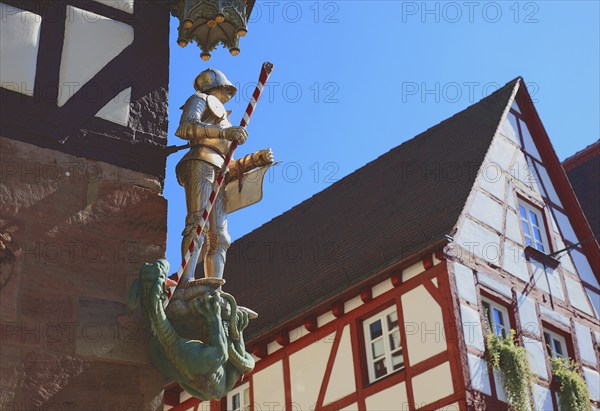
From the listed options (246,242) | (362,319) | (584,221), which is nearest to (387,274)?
(362,319)

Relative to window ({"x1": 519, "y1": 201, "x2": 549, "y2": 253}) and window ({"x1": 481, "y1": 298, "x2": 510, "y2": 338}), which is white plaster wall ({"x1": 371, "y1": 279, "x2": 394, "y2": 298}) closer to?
window ({"x1": 481, "y1": 298, "x2": 510, "y2": 338})

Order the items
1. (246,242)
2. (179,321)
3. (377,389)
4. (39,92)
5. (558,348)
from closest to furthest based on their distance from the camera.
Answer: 1. (179,321)
2. (39,92)
3. (377,389)
4. (558,348)
5. (246,242)

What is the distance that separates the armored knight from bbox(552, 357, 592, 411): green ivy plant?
8.79m

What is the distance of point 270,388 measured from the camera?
15133mm

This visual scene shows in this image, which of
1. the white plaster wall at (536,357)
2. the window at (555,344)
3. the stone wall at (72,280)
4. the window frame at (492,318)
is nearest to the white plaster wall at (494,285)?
the window frame at (492,318)

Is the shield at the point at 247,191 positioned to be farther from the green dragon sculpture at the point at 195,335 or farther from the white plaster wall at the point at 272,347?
the white plaster wall at the point at 272,347

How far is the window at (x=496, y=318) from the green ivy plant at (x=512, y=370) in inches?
13.7

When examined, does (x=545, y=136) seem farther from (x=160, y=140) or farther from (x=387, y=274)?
(x=160, y=140)

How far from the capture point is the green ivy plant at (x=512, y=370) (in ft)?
42.7

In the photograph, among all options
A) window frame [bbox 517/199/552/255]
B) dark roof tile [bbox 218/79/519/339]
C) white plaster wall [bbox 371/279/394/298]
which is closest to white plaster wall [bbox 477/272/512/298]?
dark roof tile [bbox 218/79/519/339]

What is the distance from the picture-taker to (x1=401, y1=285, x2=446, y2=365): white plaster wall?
1300 cm

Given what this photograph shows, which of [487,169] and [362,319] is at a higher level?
[487,169]

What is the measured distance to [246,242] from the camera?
2136 centimetres

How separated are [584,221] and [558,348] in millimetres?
2799
